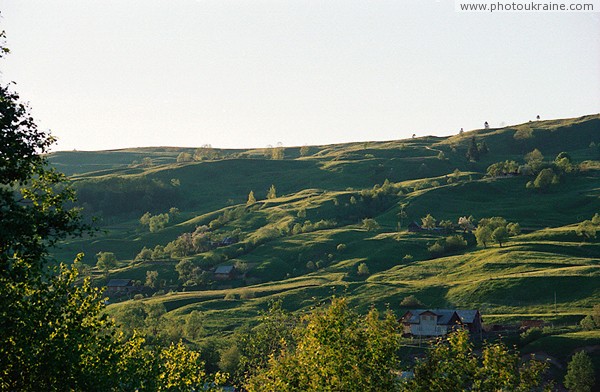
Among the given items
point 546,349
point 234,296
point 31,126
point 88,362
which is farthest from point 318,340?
point 234,296

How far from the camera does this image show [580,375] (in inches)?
3765

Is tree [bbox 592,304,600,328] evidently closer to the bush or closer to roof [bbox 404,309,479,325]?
the bush

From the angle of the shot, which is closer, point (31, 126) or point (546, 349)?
point (31, 126)

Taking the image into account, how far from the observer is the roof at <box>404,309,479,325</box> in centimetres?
13575

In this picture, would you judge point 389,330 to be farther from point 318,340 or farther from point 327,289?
point 327,289

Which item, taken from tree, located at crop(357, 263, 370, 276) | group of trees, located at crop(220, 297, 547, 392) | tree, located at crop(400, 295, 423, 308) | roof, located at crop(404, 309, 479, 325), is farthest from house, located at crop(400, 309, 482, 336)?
group of trees, located at crop(220, 297, 547, 392)

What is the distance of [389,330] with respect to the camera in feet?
124

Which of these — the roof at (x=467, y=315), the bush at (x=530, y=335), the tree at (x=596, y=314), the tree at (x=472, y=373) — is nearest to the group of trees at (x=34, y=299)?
the tree at (x=472, y=373)

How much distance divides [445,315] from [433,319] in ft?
8.79

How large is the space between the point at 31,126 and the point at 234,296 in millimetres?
150046

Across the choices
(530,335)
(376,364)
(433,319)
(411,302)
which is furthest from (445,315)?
(376,364)

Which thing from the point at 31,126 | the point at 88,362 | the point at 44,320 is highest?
the point at 31,126

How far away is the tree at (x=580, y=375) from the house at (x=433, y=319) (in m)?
36.5

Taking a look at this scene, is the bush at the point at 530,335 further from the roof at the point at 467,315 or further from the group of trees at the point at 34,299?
the group of trees at the point at 34,299
